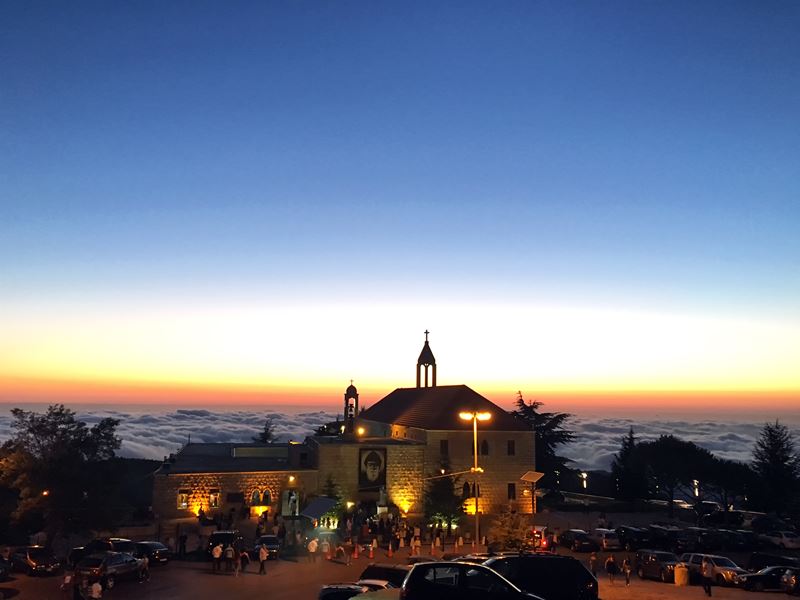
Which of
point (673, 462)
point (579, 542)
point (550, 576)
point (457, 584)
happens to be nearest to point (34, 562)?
point (550, 576)

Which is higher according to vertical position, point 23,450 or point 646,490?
point 23,450

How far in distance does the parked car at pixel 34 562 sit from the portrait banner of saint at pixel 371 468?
23.7 meters

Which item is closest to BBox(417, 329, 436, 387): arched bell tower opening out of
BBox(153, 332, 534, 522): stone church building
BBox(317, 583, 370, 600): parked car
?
BBox(153, 332, 534, 522): stone church building

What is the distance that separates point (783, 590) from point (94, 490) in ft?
117

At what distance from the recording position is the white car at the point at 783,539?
42656 mm

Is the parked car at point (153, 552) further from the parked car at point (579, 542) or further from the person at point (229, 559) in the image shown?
the parked car at point (579, 542)

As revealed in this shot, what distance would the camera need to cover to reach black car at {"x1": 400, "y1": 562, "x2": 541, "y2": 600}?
1291 cm

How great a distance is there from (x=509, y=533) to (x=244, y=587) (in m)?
15.1

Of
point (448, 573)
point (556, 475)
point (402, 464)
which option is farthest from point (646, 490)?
point (448, 573)

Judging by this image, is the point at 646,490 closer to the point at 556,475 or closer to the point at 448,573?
the point at 556,475

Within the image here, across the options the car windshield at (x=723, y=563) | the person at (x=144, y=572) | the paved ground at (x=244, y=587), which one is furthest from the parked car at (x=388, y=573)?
the car windshield at (x=723, y=563)

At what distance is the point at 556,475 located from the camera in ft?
229

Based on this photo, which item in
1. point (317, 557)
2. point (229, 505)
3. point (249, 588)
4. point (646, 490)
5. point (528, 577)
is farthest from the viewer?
point (646, 490)

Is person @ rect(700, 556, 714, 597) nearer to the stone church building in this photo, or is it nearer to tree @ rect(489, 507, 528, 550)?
tree @ rect(489, 507, 528, 550)
